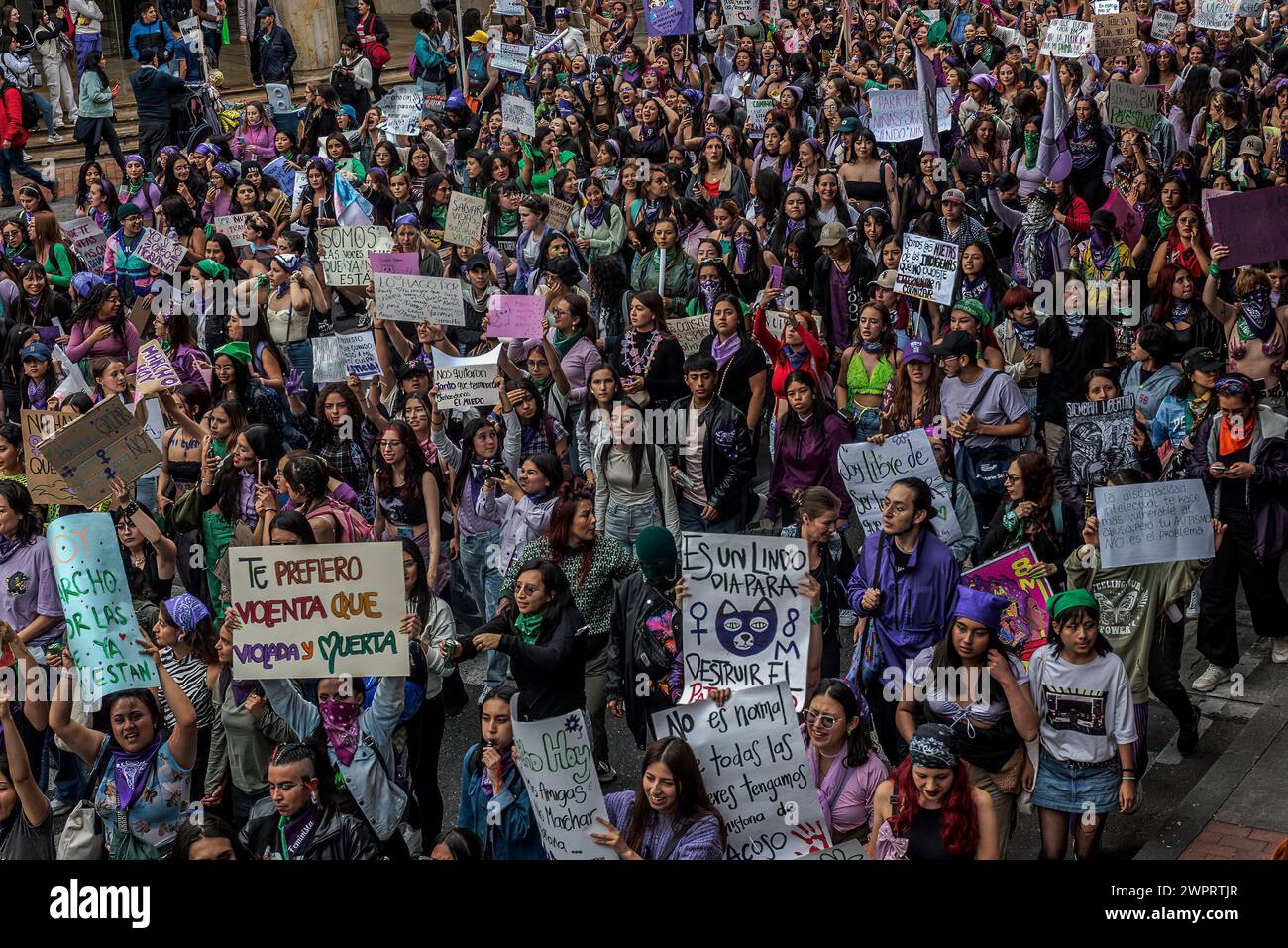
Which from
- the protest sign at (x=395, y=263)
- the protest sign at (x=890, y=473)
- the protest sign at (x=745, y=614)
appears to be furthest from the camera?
the protest sign at (x=395, y=263)

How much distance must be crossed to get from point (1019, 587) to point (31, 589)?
15.3 ft

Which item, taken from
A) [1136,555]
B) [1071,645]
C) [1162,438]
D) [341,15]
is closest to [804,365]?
[1162,438]

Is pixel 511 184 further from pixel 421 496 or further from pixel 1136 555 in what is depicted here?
pixel 1136 555

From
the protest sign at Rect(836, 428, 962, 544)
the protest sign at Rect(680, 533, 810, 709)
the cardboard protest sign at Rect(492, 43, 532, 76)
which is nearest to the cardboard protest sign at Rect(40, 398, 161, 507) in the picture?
the protest sign at Rect(680, 533, 810, 709)

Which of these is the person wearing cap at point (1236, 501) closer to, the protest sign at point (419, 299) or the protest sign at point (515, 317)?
the protest sign at point (515, 317)

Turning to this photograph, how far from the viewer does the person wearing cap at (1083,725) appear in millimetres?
6492

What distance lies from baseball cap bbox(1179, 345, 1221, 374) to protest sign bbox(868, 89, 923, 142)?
712 centimetres

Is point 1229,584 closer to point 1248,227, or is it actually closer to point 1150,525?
point 1150,525

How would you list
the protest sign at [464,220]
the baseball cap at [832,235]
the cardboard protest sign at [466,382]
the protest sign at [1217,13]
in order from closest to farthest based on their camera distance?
1. the cardboard protest sign at [466,382]
2. the baseball cap at [832,235]
3. the protest sign at [464,220]
4. the protest sign at [1217,13]

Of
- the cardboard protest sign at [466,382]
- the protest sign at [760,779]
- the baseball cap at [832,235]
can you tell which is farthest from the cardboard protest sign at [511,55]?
the protest sign at [760,779]

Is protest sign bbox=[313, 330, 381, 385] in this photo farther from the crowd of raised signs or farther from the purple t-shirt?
the purple t-shirt

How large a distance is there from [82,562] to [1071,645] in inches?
169

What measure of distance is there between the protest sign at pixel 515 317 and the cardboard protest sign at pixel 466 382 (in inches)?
46.2

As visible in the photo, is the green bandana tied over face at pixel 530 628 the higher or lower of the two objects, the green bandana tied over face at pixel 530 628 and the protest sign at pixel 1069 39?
the lower
